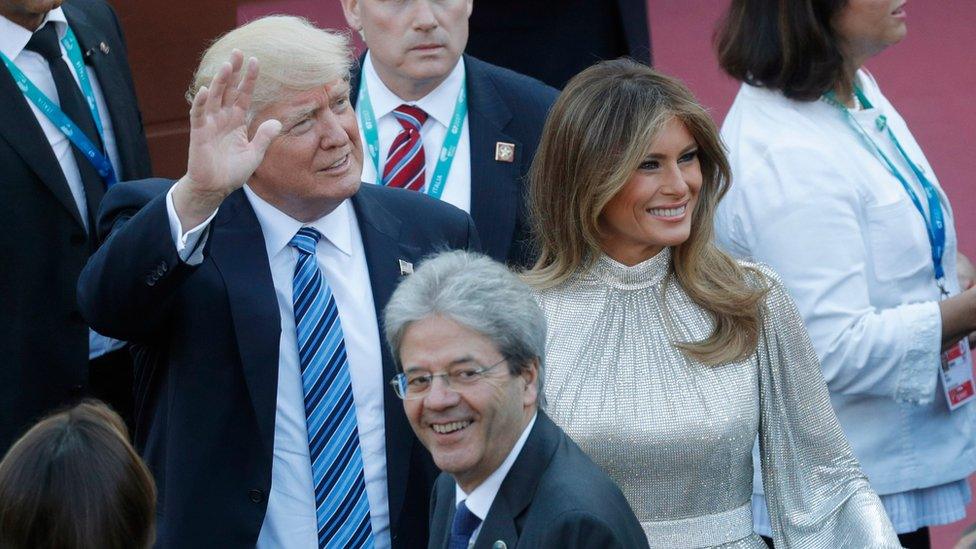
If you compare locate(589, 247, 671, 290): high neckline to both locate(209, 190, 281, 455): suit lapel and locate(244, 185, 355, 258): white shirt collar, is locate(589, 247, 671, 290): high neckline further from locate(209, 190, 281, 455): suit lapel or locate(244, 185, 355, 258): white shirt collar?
locate(209, 190, 281, 455): suit lapel

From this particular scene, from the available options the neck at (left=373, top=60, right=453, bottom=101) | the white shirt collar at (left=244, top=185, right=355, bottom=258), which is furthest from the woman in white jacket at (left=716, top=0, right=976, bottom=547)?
the white shirt collar at (left=244, top=185, right=355, bottom=258)

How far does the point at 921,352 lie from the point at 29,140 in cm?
224

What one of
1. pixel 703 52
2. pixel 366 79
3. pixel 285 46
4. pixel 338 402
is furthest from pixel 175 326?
pixel 703 52

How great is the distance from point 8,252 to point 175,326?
3.04 feet

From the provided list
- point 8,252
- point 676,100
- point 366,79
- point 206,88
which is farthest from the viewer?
point 366,79

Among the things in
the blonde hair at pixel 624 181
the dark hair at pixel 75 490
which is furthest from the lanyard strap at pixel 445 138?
the dark hair at pixel 75 490

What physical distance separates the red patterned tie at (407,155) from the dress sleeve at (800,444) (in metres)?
1.09

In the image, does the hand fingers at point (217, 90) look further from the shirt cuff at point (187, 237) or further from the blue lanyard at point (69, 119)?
the blue lanyard at point (69, 119)

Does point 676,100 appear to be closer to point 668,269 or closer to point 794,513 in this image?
point 668,269

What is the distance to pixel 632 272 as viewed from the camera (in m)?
3.43

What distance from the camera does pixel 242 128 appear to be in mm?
3143

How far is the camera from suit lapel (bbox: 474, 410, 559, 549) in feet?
8.76

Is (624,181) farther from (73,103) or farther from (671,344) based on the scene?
(73,103)

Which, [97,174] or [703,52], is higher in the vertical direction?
[97,174]
